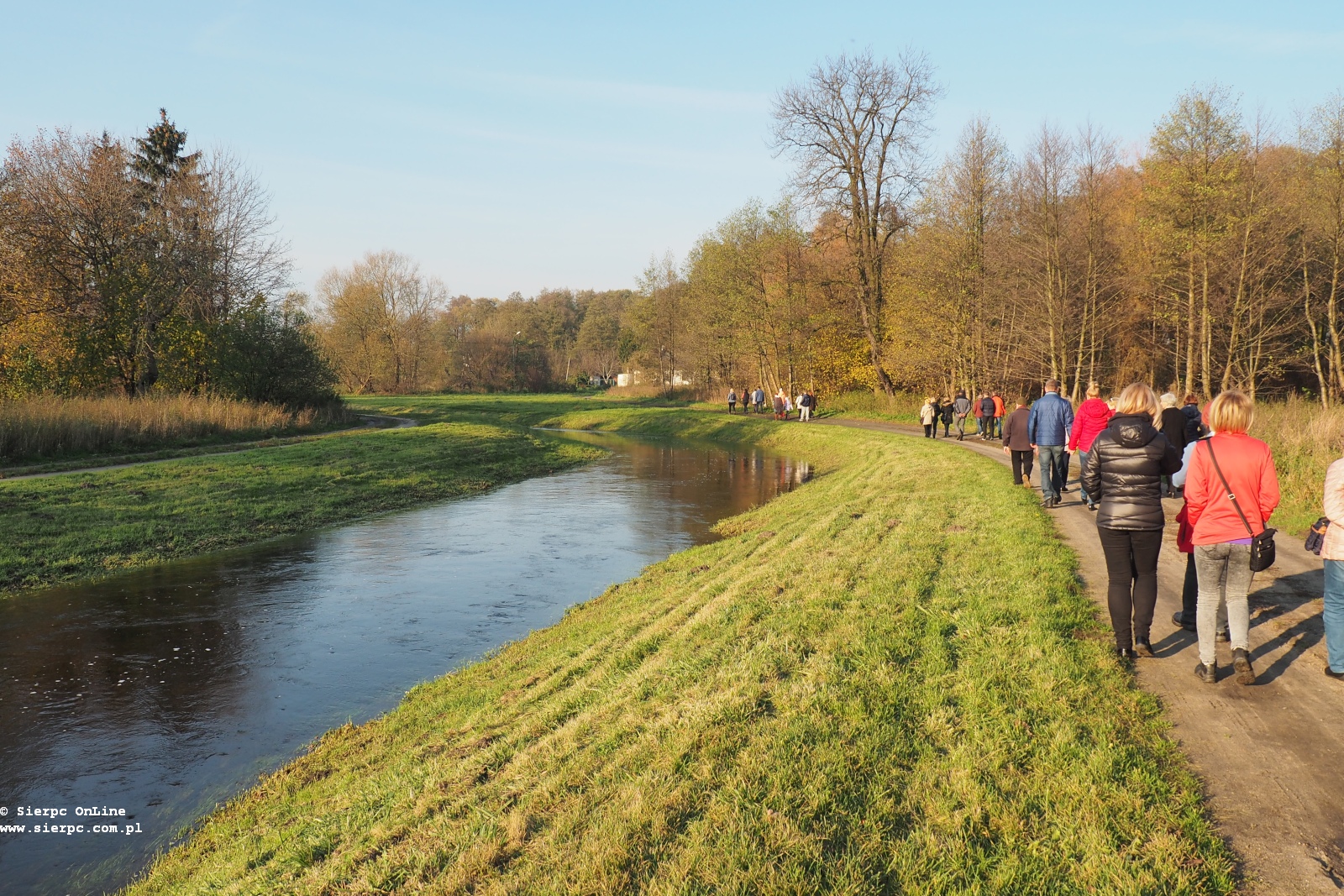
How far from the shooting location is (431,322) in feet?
287

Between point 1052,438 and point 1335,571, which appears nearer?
point 1335,571

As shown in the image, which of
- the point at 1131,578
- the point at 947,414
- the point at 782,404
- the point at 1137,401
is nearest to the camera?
the point at 1131,578

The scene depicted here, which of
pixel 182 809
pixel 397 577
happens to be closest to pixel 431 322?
pixel 397 577

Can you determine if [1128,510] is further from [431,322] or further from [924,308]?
[431,322]

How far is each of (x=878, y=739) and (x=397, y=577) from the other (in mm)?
9789

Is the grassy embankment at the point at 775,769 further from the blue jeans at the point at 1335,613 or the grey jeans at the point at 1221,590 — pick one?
the blue jeans at the point at 1335,613

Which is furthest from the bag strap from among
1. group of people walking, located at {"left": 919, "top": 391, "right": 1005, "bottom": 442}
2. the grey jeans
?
group of people walking, located at {"left": 919, "top": 391, "right": 1005, "bottom": 442}

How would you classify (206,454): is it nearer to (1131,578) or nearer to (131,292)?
(131,292)

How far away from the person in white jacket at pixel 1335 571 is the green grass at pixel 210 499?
1514 centimetres

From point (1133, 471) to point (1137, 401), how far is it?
60cm

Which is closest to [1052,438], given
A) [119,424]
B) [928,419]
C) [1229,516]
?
[1229,516]

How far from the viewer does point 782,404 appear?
43.0 meters

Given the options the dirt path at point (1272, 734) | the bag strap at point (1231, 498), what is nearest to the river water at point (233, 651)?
the dirt path at point (1272, 734)

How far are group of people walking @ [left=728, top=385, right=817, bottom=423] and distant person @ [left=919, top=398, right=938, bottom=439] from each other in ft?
33.7
